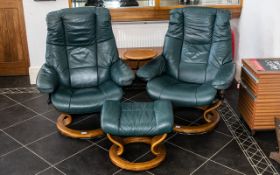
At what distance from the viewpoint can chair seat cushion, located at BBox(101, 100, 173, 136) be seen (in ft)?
8.80

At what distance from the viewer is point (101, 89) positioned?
3.26m


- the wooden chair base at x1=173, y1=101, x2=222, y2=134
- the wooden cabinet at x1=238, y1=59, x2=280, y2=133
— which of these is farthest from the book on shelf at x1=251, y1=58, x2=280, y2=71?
the wooden chair base at x1=173, y1=101, x2=222, y2=134

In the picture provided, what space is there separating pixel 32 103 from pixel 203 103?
197cm

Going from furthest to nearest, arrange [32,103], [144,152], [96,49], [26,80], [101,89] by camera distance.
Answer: [26,80], [32,103], [96,49], [101,89], [144,152]

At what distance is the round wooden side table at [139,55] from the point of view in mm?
3887

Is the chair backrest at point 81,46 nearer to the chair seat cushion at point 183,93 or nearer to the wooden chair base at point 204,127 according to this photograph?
the chair seat cushion at point 183,93

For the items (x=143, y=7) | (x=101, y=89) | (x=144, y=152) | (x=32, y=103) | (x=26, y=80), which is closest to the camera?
(x=144, y=152)

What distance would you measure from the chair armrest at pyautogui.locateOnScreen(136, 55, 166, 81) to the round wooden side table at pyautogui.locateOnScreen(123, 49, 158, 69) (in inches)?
14.0

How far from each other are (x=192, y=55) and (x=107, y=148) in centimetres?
131

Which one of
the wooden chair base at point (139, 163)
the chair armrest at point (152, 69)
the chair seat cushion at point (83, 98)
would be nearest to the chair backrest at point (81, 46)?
the chair seat cushion at point (83, 98)

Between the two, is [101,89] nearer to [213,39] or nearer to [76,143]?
[76,143]

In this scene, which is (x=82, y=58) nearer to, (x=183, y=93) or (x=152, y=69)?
(x=152, y=69)

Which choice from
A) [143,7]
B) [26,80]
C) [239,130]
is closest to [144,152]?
[239,130]

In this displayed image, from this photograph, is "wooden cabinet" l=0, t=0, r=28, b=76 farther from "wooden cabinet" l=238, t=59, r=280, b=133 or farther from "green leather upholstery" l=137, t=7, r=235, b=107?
"wooden cabinet" l=238, t=59, r=280, b=133
